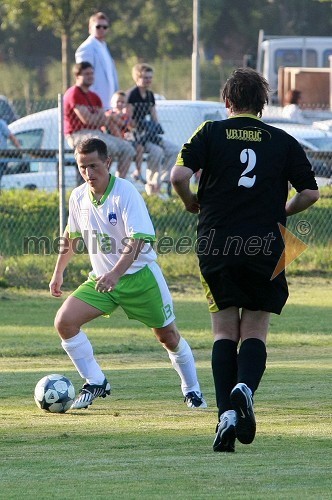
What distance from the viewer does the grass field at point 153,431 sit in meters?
5.36

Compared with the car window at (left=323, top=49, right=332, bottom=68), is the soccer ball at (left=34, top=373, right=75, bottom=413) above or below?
below

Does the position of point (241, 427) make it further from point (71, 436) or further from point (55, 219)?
point (55, 219)

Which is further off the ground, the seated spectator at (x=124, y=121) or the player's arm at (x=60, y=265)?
the seated spectator at (x=124, y=121)

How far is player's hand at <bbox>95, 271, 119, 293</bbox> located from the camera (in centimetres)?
744

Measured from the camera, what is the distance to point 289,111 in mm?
22109

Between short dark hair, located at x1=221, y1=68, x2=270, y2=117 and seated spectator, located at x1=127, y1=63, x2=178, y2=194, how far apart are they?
9457mm

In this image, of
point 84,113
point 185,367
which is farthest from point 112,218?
point 84,113

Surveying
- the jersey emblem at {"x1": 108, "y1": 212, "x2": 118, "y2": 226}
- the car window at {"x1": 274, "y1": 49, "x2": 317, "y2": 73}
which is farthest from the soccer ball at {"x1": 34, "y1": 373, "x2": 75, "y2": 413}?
the car window at {"x1": 274, "y1": 49, "x2": 317, "y2": 73}

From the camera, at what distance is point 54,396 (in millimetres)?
7746

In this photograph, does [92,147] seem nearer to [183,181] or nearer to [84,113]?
[183,181]

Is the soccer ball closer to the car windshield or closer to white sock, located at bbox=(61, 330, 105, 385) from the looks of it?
white sock, located at bbox=(61, 330, 105, 385)

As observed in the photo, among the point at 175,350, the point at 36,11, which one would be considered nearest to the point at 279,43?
the point at 36,11

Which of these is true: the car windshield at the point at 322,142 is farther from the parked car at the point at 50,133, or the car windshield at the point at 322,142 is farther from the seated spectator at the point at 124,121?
the seated spectator at the point at 124,121

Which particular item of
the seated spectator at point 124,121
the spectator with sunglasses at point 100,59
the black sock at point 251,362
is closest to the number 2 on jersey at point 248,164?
the black sock at point 251,362
